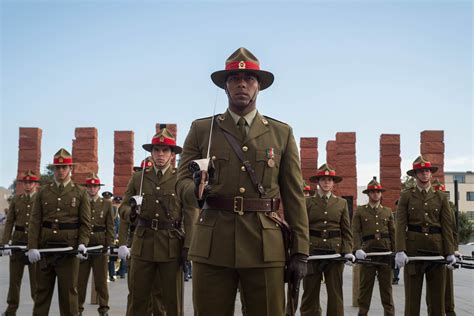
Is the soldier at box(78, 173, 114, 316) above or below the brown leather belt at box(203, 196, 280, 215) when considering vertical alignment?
below

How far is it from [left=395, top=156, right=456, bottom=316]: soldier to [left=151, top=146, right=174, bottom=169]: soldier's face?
324 centimetres

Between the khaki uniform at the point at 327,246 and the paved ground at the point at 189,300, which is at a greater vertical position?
the khaki uniform at the point at 327,246

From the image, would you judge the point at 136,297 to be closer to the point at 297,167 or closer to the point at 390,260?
the point at 297,167

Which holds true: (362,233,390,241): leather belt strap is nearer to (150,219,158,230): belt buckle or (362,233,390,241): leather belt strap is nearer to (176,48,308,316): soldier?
(150,219,158,230): belt buckle

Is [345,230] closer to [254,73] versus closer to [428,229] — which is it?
[428,229]

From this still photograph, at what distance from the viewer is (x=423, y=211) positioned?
8188 mm

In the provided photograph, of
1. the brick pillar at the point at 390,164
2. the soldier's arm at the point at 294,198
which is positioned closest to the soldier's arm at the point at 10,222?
the soldier's arm at the point at 294,198

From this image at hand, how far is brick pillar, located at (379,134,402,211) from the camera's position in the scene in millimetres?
Result: 15602

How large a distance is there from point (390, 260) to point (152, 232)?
4.68 metres

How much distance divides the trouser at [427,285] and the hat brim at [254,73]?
15.4 ft

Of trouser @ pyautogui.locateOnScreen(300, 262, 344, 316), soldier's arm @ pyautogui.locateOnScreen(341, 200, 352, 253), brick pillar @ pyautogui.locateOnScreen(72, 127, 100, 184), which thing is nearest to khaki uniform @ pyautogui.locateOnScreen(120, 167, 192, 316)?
trouser @ pyautogui.locateOnScreen(300, 262, 344, 316)

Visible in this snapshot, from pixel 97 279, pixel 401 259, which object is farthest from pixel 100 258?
pixel 401 259

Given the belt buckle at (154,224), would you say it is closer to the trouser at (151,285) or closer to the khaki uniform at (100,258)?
the trouser at (151,285)

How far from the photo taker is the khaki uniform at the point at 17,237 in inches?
368
